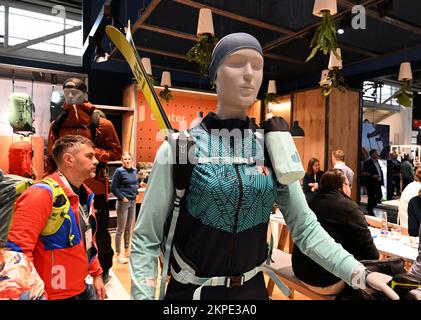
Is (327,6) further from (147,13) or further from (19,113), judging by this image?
(19,113)

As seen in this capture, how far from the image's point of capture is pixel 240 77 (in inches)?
41.2

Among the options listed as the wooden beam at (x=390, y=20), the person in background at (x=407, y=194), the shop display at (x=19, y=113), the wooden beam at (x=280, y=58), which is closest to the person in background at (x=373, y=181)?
the wooden beam at (x=280, y=58)

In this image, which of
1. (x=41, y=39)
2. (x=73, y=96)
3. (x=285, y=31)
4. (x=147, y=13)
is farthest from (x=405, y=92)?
(x=41, y=39)

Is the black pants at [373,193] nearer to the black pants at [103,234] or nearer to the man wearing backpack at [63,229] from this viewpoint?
the black pants at [103,234]

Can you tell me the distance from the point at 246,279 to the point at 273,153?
42cm

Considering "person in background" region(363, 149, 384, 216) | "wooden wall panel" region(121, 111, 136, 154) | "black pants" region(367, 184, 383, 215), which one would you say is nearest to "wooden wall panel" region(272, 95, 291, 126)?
"person in background" region(363, 149, 384, 216)

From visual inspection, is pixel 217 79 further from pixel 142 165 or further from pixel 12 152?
pixel 142 165

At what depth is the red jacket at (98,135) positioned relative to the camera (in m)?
2.74

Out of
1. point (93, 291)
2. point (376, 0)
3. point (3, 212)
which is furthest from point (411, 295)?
point (376, 0)

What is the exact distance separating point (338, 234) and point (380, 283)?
1714 mm

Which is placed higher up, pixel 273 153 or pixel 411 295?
pixel 273 153

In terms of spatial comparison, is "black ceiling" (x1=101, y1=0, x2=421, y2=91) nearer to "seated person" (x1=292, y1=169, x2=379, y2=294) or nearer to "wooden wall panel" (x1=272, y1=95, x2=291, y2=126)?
"wooden wall panel" (x1=272, y1=95, x2=291, y2=126)

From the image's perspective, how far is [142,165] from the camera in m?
6.21

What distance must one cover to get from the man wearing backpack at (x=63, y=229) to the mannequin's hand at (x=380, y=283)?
1.30m
